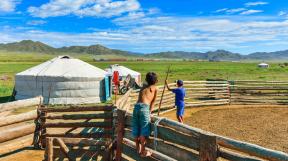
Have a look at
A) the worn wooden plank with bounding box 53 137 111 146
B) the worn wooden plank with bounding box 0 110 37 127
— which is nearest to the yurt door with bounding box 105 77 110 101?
the worn wooden plank with bounding box 0 110 37 127

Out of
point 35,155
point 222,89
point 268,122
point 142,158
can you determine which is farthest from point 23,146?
point 222,89

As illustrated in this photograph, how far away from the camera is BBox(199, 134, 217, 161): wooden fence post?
5445mm

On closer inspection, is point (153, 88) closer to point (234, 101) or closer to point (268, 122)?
point (268, 122)

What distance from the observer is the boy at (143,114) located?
7.08 meters

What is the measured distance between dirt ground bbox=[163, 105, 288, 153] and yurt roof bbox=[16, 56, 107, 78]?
327 inches

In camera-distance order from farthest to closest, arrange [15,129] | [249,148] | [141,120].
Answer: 1. [15,129]
2. [141,120]
3. [249,148]

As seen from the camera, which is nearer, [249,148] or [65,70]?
[249,148]

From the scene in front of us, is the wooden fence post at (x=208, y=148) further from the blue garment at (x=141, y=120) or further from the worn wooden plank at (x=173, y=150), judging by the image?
the blue garment at (x=141, y=120)

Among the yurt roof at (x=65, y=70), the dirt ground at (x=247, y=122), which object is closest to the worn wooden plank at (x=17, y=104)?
the dirt ground at (x=247, y=122)

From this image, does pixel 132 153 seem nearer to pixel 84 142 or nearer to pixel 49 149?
pixel 84 142

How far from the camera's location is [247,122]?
55.1ft

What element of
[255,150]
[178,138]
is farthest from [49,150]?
[255,150]

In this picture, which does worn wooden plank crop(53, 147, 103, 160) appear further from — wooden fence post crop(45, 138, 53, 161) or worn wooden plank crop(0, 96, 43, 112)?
worn wooden plank crop(0, 96, 43, 112)

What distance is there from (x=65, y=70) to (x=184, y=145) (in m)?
20.6
